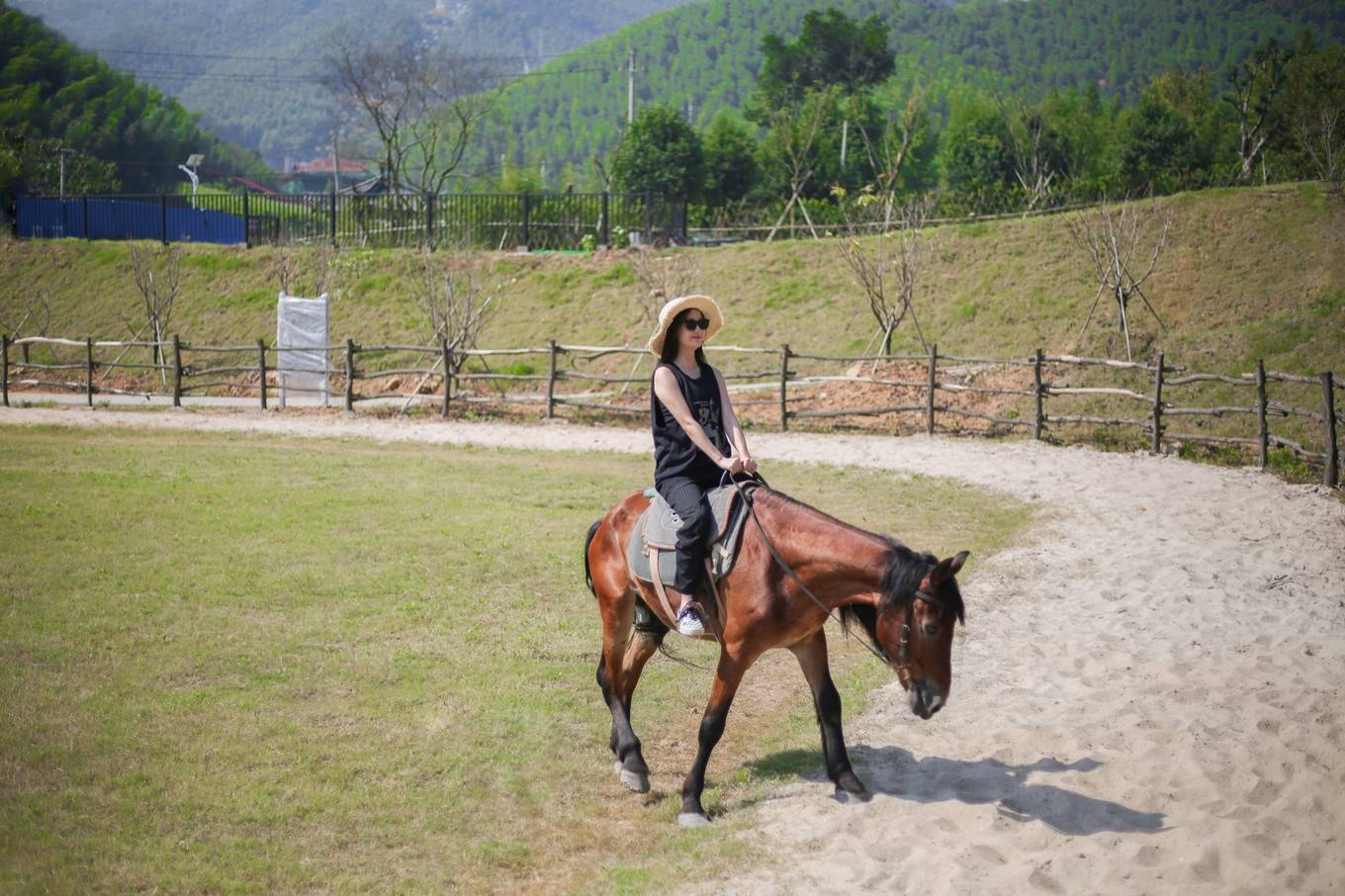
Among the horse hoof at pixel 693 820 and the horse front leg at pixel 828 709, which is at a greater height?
the horse front leg at pixel 828 709

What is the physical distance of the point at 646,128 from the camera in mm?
34188

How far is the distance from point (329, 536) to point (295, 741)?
469cm

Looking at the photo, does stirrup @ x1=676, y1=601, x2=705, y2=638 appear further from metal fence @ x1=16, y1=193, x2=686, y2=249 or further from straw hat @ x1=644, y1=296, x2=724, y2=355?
metal fence @ x1=16, y1=193, x2=686, y2=249

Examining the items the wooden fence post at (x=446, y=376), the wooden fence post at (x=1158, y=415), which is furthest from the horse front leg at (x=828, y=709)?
the wooden fence post at (x=446, y=376)

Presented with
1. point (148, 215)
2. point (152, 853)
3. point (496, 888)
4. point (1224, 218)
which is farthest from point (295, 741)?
point (148, 215)

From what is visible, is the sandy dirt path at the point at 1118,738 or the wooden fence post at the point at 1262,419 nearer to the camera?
the sandy dirt path at the point at 1118,738

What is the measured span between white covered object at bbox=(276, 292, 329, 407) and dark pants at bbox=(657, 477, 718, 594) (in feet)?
57.7

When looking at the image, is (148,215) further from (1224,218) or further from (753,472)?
(753,472)

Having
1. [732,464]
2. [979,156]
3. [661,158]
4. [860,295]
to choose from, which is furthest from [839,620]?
[979,156]

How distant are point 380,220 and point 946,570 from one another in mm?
32082

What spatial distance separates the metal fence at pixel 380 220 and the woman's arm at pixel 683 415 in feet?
86.9

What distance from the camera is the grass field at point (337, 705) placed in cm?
469

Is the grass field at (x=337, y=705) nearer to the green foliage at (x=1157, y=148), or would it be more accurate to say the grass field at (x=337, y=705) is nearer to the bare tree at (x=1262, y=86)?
the green foliage at (x=1157, y=148)

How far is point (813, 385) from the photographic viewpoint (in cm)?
2067
